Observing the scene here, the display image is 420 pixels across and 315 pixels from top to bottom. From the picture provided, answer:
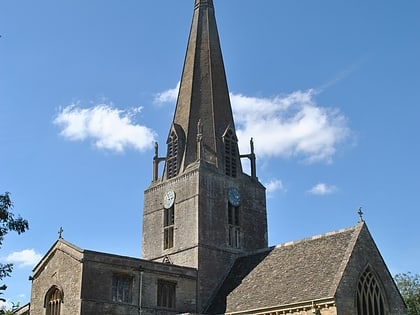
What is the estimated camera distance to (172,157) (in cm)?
4209

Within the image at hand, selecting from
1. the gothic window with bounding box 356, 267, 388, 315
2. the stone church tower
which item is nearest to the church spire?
the stone church tower

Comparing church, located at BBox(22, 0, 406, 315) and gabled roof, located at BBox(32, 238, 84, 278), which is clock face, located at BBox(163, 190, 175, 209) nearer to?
church, located at BBox(22, 0, 406, 315)

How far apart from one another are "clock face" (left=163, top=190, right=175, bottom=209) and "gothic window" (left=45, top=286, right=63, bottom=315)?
9.21m

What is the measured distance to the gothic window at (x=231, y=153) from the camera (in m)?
41.5

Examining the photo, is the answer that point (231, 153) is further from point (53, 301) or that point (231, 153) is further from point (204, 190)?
point (53, 301)

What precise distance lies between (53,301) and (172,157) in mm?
12466

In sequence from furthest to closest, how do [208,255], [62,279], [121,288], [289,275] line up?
[208,255] < [62,279] < [121,288] < [289,275]

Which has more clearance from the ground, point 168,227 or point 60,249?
point 168,227

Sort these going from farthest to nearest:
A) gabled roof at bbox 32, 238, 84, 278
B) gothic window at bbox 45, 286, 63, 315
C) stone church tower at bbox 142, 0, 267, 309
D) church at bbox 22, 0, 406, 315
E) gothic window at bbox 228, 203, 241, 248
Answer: gothic window at bbox 228, 203, 241, 248 < stone church tower at bbox 142, 0, 267, 309 < gothic window at bbox 45, 286, 63, 315 < gabled roof at bbox 32, 238, 84, 278 < church at bbox 22, 0, 406, 315

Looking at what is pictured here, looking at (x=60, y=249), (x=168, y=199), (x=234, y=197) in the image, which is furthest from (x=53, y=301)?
(x=234, y=197)

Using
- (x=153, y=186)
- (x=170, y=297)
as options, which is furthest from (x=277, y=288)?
(x=153, y=186)

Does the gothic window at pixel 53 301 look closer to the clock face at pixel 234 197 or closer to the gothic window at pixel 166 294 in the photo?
the gothic window at pixel 166 294

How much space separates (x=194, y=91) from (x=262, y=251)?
12510 mm

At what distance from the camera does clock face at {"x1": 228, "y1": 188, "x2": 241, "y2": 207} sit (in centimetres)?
4031
